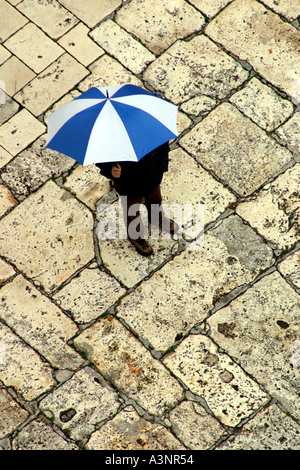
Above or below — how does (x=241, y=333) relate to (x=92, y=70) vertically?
below

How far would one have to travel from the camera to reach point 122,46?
4680 millimetres

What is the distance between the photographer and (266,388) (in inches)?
141

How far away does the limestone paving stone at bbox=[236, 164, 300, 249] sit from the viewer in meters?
4.00

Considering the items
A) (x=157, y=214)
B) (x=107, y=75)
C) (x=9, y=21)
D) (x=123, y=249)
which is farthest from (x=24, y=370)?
(x=9, y=21)

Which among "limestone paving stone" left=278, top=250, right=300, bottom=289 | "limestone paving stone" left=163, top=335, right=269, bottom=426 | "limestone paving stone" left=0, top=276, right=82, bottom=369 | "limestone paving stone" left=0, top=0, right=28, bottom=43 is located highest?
"limestone paving stone" left=0, top=0, right=28, bottom=43

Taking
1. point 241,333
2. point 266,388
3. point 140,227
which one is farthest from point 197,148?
point 266,388

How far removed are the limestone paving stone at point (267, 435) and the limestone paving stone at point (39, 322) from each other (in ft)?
4.32

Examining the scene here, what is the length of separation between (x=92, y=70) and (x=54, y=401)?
3035mm

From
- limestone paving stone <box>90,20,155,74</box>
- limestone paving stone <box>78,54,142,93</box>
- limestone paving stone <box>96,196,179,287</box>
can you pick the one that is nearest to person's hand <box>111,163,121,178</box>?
limestone paving stone <box>96,196,179,287</box>

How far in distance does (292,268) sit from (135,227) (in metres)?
1.33

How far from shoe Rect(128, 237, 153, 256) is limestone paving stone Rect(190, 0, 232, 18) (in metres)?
2.46

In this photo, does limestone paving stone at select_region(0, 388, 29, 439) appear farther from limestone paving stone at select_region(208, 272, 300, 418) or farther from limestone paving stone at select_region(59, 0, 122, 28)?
limestone paving stone at select_region(59, 0, 122, 28)

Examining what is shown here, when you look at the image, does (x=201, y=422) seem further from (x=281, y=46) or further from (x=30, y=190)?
(x=281, y=46)
